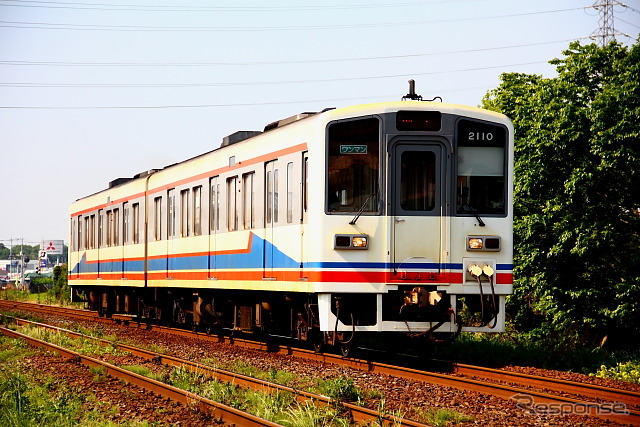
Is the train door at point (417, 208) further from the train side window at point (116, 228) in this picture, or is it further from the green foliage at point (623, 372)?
the train side window at point (116, 228)

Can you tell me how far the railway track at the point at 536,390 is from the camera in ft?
29.1

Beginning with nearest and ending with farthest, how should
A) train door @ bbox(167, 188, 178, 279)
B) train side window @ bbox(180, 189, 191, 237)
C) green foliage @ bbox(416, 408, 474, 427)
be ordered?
green foliage @ bbox(416, 408, 474, 427)
train side window @ bbox(180, 189, 191, 237)
train door @ bbox(167, 188, 178, 279)

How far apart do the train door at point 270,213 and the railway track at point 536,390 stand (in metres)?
1.91

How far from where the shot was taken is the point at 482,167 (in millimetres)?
12453

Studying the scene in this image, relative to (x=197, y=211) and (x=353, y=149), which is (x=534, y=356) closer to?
(x=353, y=149)

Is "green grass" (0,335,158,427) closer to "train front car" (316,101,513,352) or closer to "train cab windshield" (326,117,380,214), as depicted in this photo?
"train front car" (316,101,513,352)

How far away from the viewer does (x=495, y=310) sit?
12.2m

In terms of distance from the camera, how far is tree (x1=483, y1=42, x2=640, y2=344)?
19.4 metres

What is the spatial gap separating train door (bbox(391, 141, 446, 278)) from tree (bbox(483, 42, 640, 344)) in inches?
314

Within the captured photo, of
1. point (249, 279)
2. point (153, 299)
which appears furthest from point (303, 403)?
point (153, 299)

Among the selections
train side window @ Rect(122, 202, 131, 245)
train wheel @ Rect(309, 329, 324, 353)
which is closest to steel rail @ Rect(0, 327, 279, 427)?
train wheel @ Rect(309, 329, 324, 353)

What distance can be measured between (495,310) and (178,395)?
4653mm

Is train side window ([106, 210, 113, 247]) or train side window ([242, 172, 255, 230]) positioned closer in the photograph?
train side window ([242, 172, 255, 230])

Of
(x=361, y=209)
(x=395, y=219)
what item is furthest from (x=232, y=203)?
(x=395, y=219)
